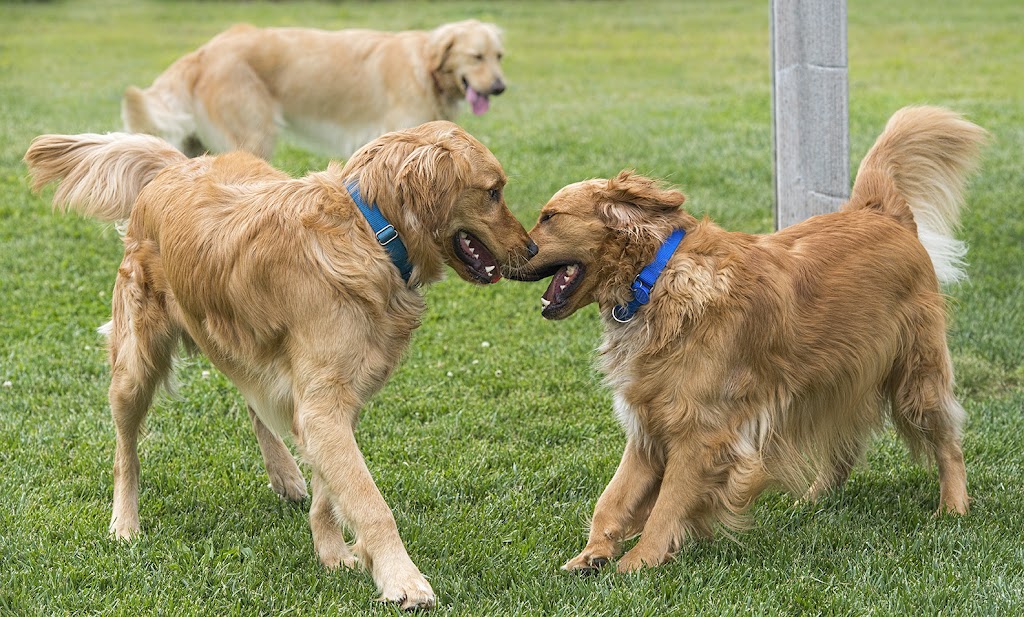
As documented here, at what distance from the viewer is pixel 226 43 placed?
363 inches

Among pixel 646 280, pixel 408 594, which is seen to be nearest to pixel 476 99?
pixel 646 280

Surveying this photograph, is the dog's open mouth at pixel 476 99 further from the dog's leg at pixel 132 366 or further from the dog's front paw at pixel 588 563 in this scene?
the dog's front paw at pixel 588 563

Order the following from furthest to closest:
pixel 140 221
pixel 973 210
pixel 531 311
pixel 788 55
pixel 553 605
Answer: pixel 973 210 → pixel 531 311 → pixel 788 55 → pixel 140 221 → pixel 553 605

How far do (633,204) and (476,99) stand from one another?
19.4 feet

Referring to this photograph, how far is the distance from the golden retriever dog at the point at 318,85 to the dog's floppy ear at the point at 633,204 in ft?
18.6

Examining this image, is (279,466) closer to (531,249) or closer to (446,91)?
(531,249)

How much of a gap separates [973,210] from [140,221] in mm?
7145

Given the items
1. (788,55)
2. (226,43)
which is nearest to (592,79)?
(226,43)

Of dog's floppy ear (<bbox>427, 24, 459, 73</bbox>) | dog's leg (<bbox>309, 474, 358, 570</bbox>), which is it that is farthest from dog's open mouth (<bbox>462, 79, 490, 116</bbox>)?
dog's leg (<bbox>309, 474, 358, 570</bbox>)

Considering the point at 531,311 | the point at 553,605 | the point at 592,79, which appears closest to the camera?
the point at 553,605

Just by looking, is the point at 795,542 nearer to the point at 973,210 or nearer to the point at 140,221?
the point at 140,221

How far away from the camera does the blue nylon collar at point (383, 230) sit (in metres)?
3.73

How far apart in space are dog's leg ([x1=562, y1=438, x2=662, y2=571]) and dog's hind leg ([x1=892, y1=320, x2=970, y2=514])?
1.18 m

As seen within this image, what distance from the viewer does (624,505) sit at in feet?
13.3
